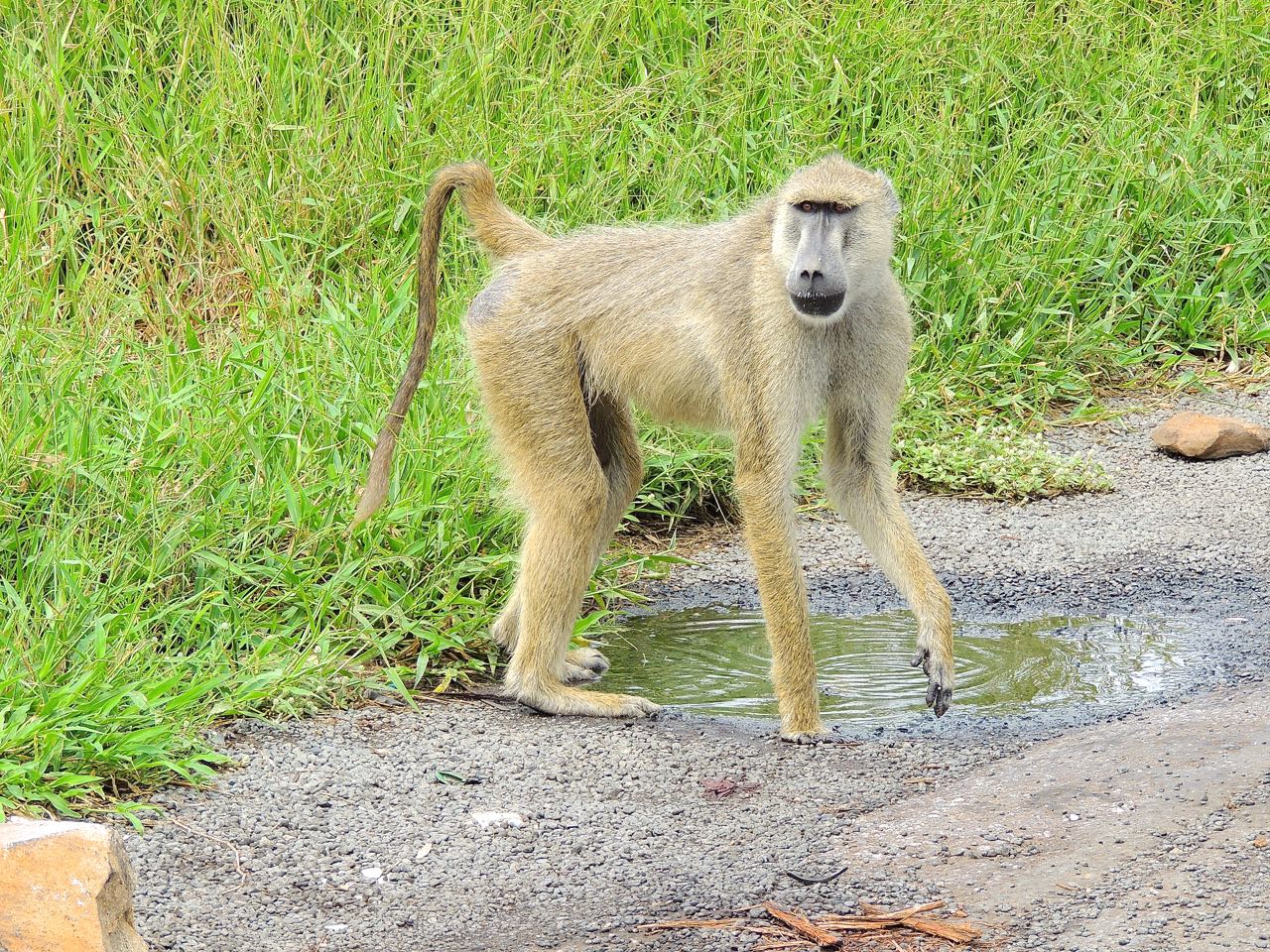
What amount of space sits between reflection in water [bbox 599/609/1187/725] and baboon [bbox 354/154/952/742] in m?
0.18

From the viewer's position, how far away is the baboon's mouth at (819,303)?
3.83 metres

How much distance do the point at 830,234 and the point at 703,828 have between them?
4.86ft

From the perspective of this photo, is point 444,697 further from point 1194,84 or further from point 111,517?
point 1194,84

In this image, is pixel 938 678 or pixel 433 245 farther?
pixel 433 245

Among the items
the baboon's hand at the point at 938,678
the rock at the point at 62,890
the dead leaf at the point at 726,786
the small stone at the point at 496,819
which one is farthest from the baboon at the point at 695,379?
the rock at the point at 62,890

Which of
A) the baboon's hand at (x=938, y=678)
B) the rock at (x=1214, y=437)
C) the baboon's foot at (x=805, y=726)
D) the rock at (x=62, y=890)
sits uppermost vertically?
the rock at (x=62, y=890)

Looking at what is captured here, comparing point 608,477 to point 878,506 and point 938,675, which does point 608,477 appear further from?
point 938,675

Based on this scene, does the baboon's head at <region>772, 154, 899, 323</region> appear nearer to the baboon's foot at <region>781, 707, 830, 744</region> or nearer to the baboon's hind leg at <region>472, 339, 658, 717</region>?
the baboon's hind leg at <region>472, 339, 658, 717</region>

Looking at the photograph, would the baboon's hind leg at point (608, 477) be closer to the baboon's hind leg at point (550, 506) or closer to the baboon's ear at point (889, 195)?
the baboon's hind leg at point (550, 506)

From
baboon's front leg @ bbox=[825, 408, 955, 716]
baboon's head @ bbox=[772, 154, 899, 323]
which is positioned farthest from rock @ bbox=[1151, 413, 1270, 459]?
baboon's head @ bbox=[772, 154, 899, 323]

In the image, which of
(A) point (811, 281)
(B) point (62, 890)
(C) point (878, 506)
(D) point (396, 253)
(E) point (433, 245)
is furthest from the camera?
(D) point (396, 253)

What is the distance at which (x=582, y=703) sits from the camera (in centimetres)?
418

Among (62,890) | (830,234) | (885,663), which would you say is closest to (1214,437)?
(885,663)

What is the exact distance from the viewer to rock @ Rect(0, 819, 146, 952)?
8.03 ft
